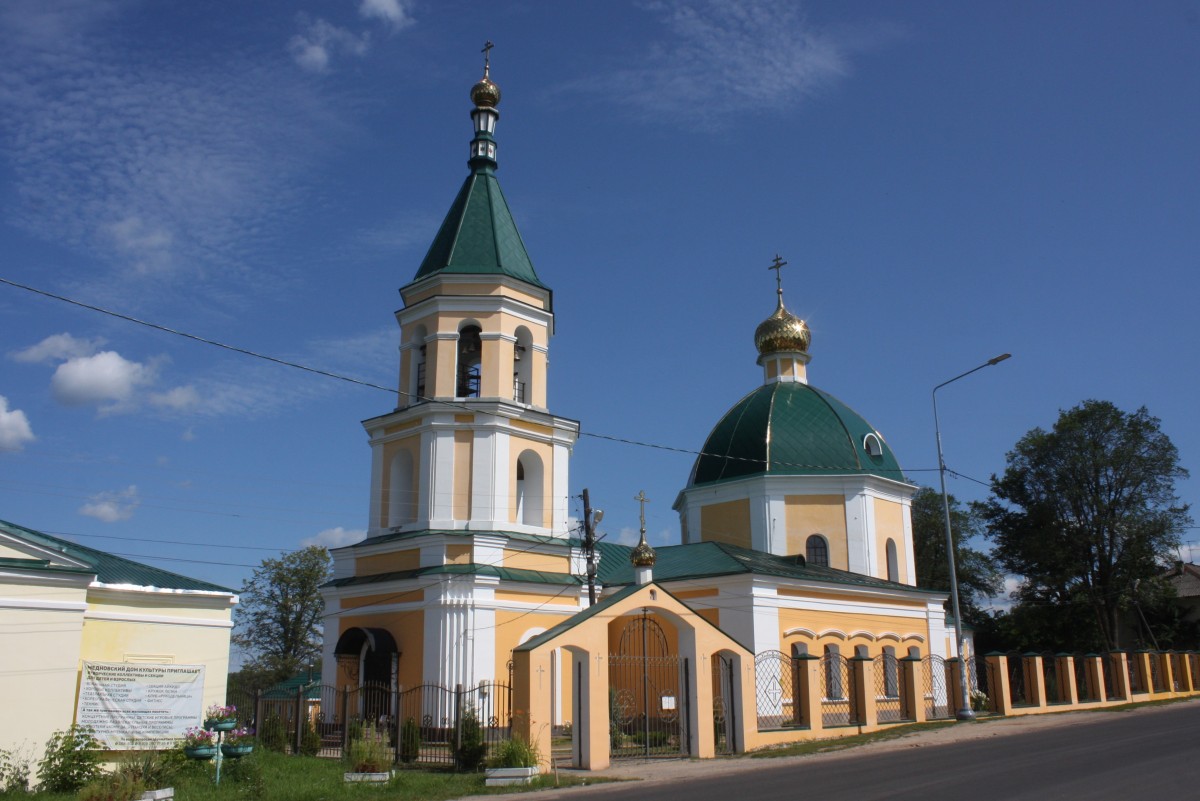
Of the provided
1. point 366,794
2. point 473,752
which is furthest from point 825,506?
point 366,794

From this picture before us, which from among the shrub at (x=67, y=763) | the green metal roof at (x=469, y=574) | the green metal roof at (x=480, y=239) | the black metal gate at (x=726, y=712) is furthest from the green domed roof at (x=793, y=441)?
the shrub at (x=67, y=763)

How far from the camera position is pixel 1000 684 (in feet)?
74.0

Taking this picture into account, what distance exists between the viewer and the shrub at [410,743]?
16.1 m

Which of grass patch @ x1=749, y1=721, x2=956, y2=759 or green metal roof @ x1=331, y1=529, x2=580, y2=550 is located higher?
green metal roof @ x1=331, y1=529, x2=580, y2=550

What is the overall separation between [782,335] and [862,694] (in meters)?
16.0

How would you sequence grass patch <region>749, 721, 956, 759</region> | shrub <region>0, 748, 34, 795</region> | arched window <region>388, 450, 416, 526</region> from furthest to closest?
arched window <region>388, 450, 416, 526</region>
grass patch <region>749, 721, 956, 759</region>
shrub <region>0, 748, 34, 795</region>

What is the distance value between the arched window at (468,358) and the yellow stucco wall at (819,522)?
10697mm

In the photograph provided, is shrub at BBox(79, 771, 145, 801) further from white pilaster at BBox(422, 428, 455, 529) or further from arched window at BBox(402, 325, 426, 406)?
arched window at BBox(402, 325, 426, 406)

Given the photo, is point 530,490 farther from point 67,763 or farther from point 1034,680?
point 1034,680

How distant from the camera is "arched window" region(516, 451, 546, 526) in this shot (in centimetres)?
2202

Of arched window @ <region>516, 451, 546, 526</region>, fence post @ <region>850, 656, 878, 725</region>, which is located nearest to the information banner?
arched window @ <region>516, 451, 546, 526</region>

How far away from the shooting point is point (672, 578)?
23.5 meters

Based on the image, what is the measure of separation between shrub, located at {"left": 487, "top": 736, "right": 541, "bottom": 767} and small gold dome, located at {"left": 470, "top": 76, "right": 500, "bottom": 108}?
15.9 metres

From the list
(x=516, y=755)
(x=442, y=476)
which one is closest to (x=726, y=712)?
(x=516, y=755)
